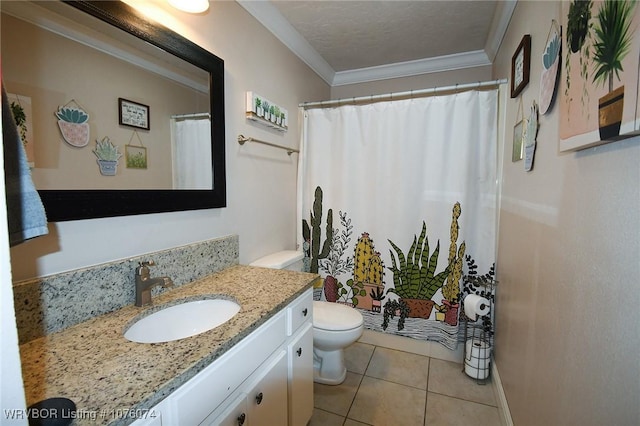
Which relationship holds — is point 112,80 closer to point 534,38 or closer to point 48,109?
point 48,109

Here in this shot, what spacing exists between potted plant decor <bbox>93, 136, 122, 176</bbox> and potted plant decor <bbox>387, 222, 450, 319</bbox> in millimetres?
1763

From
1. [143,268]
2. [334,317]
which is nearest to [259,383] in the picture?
[143,268]

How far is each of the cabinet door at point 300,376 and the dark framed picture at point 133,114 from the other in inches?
43.7

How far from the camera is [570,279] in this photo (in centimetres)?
88

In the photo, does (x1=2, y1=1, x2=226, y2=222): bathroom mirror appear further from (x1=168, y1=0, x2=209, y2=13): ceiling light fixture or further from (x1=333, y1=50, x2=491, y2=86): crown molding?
(x1=333, y1=50, x2=491, y2=86): crown molding

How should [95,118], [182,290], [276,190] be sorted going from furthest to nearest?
[276,190]
[182,290]
[95,118]

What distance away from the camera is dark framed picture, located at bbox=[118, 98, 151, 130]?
3.62 ft

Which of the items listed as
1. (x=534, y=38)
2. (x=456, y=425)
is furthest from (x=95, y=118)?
(x=456, y=425)

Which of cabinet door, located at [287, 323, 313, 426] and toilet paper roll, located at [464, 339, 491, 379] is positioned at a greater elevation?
cabinet door, located at [287, 323, 313, 426]

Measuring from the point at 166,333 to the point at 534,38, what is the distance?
1992 mm

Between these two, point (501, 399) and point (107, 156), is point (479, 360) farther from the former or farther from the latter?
point (107, 156)

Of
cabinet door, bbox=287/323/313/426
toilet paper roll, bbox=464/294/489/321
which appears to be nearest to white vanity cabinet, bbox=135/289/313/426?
cabinet door, bbox=287/323/313/426

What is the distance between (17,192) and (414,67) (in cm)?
283

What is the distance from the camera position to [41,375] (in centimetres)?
71
